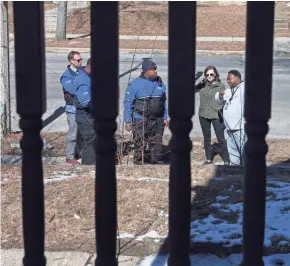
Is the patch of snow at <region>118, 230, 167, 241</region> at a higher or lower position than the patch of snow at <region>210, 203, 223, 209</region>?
lower

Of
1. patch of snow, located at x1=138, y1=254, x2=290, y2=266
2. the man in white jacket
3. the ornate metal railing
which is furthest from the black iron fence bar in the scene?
the man in white jacket

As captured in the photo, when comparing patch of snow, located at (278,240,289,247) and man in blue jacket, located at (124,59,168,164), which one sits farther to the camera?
man in blue jacket, located at (124,59,168,164)

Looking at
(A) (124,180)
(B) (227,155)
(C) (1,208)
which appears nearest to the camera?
(C) (1,208)

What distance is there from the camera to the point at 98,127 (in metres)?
2.19

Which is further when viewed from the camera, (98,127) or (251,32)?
(98,127)

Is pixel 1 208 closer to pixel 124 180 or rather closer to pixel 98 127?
pixel 124 180

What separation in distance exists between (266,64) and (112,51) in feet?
1.60

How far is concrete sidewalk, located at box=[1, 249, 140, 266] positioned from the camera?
4102 mm

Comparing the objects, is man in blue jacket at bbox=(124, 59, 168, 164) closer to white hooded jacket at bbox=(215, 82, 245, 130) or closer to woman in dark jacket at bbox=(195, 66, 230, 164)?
woman in dark jacket at bbox=(195, 66, 230, 164)

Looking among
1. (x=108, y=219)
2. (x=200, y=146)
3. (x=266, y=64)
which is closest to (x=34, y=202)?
(x=108, y=219)

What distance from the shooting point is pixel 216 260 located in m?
4.07

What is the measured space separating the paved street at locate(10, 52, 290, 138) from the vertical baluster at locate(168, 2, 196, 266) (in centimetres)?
759

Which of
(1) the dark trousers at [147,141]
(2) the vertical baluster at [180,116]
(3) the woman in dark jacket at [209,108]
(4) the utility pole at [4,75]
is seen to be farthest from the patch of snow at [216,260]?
(4) the utility pole at [4,75]

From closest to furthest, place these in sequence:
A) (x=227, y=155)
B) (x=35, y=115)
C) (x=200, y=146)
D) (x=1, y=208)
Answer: (x=35, y=115), (x=1, y=208), (x=227, y=155), (x=200, y=146)
